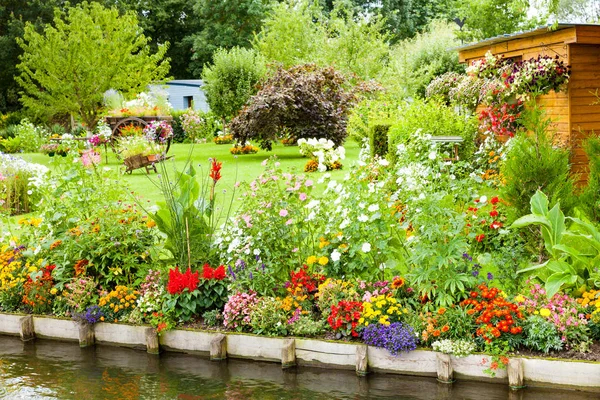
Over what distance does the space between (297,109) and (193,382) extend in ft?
42.9

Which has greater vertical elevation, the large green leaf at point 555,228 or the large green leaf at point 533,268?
the large green leaf at point 555,228

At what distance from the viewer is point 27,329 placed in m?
7.02

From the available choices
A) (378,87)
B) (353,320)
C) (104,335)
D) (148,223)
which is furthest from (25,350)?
(378,87)

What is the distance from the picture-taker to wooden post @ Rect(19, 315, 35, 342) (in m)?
7.01

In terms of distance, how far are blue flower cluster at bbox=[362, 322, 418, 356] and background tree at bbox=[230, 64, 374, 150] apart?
1247 cm

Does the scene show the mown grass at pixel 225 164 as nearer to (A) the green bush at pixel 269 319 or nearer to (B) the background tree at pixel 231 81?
(B) the background tree at pixel 231 81

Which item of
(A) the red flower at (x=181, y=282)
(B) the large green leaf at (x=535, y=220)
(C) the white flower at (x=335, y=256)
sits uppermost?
(B) the large green leaf at (x=535, y=220)

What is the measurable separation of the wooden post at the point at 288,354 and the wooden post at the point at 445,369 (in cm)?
118

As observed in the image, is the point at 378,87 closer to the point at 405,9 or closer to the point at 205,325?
the point at 205,325

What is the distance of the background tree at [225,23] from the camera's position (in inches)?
1511

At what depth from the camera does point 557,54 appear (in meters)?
11.1

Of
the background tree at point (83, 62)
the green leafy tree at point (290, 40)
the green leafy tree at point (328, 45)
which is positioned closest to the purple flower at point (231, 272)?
the background tree at point (83, 62)

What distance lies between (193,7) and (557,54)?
3062cm

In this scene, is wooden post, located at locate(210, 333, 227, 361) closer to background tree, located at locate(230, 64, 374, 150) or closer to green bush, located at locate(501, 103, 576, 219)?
green bush, located at locate(501, 103, 576, 219)
